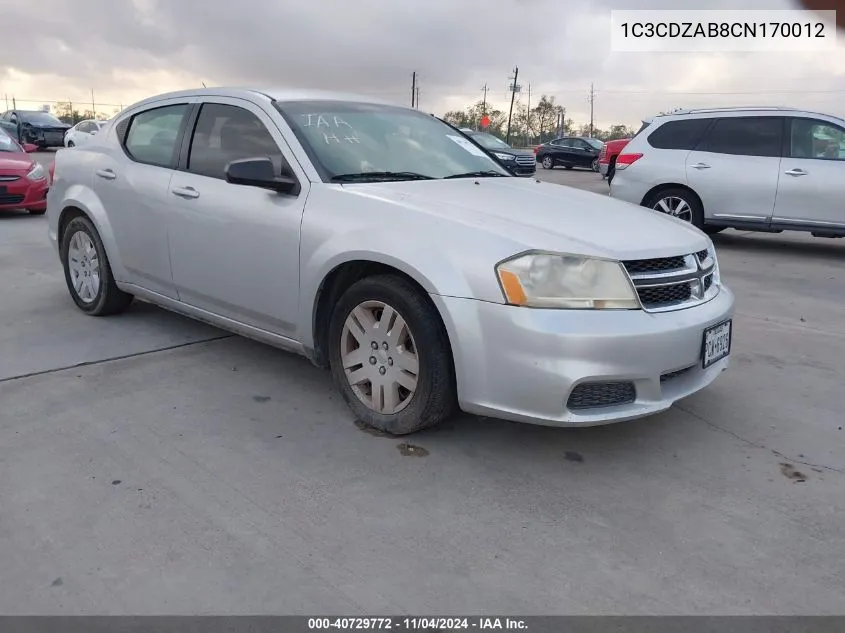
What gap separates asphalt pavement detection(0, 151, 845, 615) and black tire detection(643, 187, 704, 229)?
5.11m

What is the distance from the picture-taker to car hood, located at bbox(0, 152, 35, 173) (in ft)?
34.4

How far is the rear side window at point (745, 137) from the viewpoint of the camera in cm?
879

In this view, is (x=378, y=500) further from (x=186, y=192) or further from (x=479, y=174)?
(x=186, y=192)

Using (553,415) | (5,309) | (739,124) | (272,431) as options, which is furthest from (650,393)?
(739,124)

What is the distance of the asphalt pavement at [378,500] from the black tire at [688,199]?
16.8 ft

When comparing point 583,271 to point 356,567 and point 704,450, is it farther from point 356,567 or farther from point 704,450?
point 356,567

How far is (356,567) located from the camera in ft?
7.89

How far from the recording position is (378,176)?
3711 millimetres

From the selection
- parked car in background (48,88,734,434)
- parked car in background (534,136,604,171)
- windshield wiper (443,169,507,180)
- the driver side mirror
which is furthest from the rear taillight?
parked car in background (534,136,604,171)

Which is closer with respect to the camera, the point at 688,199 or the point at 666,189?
the point at 688,199

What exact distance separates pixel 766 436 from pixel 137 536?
2781 millimetres

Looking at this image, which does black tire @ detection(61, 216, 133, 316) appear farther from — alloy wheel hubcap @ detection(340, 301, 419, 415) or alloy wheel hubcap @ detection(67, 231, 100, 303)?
alloy wheel hubcap @ detection(340, 301, 419, 415)

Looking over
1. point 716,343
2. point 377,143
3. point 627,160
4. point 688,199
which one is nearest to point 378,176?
point 377,143

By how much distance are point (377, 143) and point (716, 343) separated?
78.3 inches
